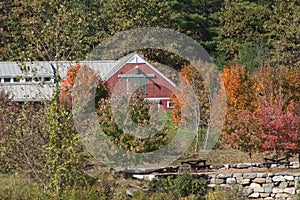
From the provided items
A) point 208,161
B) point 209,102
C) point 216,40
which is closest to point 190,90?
point 209,102

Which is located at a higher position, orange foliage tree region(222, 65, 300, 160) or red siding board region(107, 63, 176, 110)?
red siding board region(107, 63, 176, 110)

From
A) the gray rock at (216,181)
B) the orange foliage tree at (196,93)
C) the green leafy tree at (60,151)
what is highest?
the orange foliage tree at (196,93)

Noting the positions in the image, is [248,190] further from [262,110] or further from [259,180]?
[262,110]

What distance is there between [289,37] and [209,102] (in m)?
19.1

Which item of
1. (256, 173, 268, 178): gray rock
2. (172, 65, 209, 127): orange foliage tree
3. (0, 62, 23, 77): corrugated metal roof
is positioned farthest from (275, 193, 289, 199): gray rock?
(0, 62, 23, 77): corrugated metal roof

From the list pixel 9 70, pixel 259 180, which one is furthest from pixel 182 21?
pixel 259 180

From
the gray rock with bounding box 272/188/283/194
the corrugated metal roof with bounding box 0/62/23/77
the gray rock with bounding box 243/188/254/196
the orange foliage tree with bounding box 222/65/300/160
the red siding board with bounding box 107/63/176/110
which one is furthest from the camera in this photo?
the corrugated metal roof with bounding box 0/62/23/77

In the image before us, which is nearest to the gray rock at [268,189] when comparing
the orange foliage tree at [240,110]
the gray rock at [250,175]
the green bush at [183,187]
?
the gray rock at [250,175]

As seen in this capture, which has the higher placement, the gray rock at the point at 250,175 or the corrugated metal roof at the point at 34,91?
the corrugated metal roof at the point at 34,91

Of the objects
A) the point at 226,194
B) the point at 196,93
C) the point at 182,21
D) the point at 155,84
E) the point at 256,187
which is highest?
the point at 182,21

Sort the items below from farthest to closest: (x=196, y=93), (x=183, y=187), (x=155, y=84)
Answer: (x=155, y=84)
(x=196, y=93)
(x=183, y=187)

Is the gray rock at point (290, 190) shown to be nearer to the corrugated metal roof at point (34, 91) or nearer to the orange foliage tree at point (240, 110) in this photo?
the orange foliage tree at point (240, 110)

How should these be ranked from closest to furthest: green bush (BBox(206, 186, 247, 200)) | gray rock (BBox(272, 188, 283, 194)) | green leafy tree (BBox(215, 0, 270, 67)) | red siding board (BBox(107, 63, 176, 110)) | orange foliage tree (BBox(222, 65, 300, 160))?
green bush (BBox(206, 186, 247, 200))
gray rock (BBox(272, 188, 283, 194))
orange foliage tree (BBox(222, 65, 300, 160))
red siding board (BBox(107, 63, 176, 110))
green leafy tree (BBox(215, 0, 270, 67))

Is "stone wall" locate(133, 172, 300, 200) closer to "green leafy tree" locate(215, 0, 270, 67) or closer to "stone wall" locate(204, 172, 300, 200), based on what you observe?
"stone wall" locate(204, 172, 300, 200)
